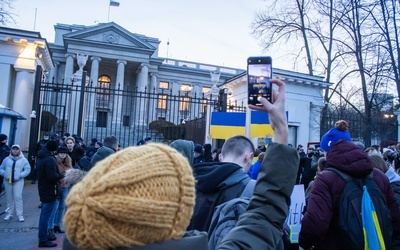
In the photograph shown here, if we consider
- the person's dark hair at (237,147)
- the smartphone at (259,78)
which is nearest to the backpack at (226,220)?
the smartphone at (259,78)

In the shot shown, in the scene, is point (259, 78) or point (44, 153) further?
point (44, 153)

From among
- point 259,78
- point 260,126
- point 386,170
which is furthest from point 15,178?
point 386,170

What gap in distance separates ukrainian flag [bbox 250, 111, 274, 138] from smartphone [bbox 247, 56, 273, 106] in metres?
8.61

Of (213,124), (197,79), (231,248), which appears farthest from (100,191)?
(197,79)

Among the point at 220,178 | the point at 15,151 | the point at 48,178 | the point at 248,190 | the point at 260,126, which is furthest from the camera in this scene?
the point at 260,126

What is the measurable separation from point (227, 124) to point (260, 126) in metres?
1.12

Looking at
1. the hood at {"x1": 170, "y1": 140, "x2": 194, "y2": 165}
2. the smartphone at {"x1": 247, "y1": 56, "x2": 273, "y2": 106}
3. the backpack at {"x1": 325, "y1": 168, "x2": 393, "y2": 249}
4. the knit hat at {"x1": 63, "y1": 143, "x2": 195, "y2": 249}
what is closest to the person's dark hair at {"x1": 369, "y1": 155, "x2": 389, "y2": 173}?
the backpack at {"x1": 325, "y1": 168, "x2": 393, "y2": 249}

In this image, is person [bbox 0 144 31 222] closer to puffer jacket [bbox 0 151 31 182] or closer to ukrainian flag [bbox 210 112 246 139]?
puffer jacket [bbox 0 151 31 182]

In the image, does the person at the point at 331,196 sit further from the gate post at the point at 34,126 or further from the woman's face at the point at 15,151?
the gate post at the point at 34,126

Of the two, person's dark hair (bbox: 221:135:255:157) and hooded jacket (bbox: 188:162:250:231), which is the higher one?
person's dark hair (bbox: 221:135:255:157)

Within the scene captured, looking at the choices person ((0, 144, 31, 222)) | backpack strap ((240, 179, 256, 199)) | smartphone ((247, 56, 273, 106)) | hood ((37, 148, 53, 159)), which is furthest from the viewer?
person ((0, 144, 31, 222))

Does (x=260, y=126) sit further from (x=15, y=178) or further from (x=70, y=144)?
(x=15, y=178)

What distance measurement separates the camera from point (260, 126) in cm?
1073

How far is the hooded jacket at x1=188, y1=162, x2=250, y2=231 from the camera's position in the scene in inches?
104
